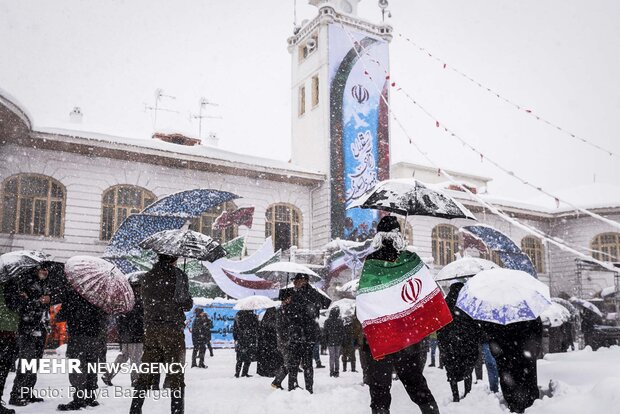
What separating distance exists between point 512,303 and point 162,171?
16.5 meters

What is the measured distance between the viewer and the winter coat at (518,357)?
5.71 meters

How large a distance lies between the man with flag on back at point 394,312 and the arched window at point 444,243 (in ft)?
73.9

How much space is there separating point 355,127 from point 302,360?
52.9ft

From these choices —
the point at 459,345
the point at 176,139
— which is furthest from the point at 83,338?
the point at 176,139

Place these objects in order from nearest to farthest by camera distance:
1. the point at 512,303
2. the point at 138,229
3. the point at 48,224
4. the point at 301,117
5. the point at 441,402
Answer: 1. the point at 512,303
2. the point at 441,402
3. the point at 138,229
4. the point at 48,224
5. the point at 301,117

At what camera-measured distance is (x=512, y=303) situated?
535cm

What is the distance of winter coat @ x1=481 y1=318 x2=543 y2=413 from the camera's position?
571 centimetres

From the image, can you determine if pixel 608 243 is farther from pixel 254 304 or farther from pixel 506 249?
pixel 254 304

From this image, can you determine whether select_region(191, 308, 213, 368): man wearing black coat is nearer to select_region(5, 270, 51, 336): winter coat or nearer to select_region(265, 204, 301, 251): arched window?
→ select_region(5, 270, 51, 336): winter coat

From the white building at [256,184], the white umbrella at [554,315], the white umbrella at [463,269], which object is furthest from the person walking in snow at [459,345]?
the white building at [256,184]

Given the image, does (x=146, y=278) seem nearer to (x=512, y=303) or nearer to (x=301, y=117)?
(x=512, y=303)

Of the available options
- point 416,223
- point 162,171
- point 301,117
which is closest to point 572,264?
→ point 416,223

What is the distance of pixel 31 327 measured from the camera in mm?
6977

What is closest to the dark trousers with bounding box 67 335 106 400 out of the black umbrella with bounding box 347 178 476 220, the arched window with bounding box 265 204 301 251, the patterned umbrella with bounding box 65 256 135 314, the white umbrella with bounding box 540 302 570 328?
the patterned umbrella with bounding box 65 256 135 314
